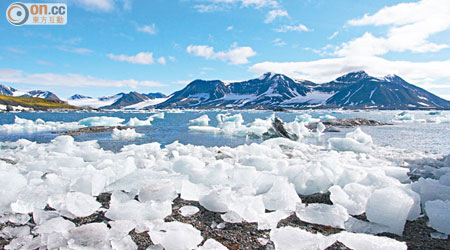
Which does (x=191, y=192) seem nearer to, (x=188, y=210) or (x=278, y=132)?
(x=188, y=210)

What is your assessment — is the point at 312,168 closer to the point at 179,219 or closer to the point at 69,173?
the point at 179,219

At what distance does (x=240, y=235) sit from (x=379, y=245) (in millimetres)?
1524

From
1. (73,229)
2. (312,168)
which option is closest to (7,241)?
(73,229)

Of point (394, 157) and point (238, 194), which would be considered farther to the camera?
point (394, 157)

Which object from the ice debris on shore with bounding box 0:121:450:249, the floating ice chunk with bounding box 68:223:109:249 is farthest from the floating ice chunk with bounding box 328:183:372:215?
the floating ice chunk with bounding box 68:223:109:249

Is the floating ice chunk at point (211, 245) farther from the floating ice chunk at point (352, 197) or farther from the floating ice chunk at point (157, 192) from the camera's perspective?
the floating ice chunk at point (352, 197)

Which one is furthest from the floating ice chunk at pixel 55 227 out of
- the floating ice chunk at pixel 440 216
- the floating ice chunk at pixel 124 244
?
the floating ice chunk at pixel 440 216

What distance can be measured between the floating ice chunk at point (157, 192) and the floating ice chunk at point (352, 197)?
2.58 m

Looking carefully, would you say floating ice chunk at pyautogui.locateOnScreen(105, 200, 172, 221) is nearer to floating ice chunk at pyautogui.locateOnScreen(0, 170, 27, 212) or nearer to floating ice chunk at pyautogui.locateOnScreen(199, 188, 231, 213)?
floating ice chunk at pyautogui.locateOnScreen(199, 188, 231, 213)

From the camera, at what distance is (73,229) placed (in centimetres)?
323

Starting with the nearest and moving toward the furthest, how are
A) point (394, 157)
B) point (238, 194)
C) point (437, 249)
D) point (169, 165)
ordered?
1. point (437, 249)
2. point (238, 194)
3. point (169, 165)
4. point (394, 157)

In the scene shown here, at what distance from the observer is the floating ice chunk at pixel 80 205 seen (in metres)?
3.86

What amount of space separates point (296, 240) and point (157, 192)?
229 centimetres

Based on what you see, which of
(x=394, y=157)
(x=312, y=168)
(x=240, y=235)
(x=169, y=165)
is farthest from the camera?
(x=394, y=157)
